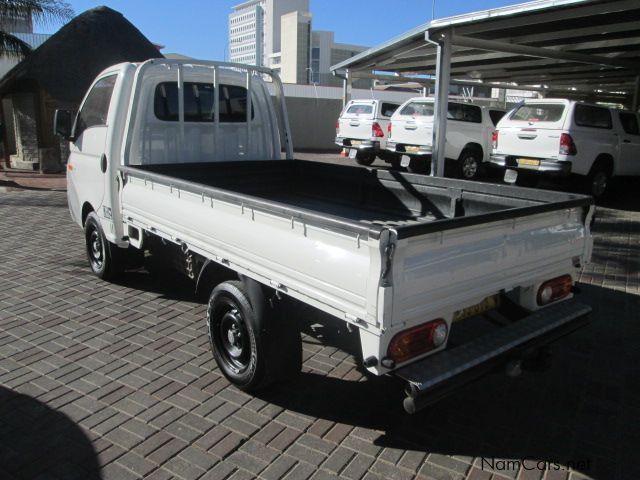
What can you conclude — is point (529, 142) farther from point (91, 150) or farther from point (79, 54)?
point (79, 54)

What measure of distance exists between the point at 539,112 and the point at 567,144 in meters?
1.14

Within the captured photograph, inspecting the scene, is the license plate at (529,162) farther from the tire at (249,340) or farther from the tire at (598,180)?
the tire at (249,340)

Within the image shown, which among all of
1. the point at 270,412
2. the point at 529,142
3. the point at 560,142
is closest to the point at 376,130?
the point at 529,142

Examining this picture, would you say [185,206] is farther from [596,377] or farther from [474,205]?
[596,377]

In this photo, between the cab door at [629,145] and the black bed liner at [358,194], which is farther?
the cab door at [629,145]

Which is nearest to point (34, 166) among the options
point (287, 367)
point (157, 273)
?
point (157, 273)

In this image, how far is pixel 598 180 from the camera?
37.4 ft

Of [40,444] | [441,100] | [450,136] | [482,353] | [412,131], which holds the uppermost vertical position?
[441,100]

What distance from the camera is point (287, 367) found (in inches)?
136

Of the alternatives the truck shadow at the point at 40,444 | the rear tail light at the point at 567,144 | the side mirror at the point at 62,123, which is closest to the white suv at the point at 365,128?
the rear tail light at the point at 567,144

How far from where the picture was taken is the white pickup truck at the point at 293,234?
2.67 meters

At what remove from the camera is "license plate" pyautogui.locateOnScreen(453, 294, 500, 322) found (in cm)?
305

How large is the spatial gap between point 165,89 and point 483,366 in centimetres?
414

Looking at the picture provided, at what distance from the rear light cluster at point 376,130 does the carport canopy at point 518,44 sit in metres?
1.53
